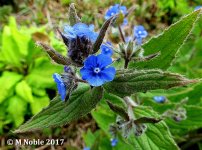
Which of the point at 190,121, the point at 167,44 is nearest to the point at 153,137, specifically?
the point at 167,44

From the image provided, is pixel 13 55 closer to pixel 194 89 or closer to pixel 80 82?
pixel 194 89

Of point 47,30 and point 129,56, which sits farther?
point 47,30

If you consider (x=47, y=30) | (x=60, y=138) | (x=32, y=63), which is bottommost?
(x=60, y=138)

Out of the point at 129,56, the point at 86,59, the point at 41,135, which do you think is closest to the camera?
the point at 86,59

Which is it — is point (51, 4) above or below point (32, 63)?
above

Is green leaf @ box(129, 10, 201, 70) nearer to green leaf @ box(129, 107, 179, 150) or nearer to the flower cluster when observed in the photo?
green leaf @ box(129, 107, 179, 150)

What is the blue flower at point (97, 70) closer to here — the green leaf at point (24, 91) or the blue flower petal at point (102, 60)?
the blue flower petal at point (102, 60)

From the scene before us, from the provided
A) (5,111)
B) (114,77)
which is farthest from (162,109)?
Result: (5,111)

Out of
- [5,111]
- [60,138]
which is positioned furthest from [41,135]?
[5,111]

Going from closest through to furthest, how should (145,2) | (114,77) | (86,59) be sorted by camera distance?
1. (86,59)
2. (114,77)
3. (145,2)
